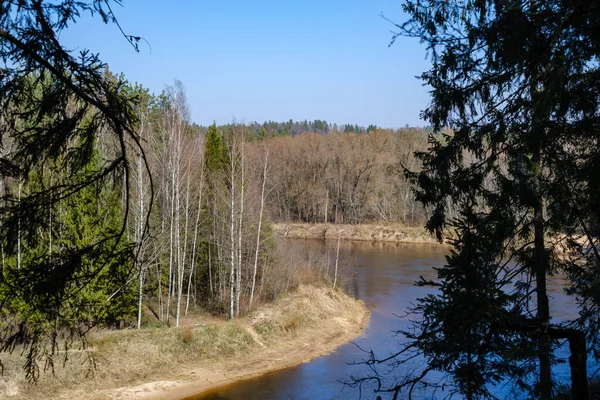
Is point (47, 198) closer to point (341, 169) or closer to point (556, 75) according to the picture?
point (556, 75)

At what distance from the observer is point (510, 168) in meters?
7.11

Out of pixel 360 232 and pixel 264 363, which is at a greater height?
pixel 360 232

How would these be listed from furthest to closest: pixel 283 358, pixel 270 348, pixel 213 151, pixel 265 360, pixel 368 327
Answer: pixel 213 151 < pixel 368 327 < pixel 270 348 < pixel 283 358 < pixel 265 360

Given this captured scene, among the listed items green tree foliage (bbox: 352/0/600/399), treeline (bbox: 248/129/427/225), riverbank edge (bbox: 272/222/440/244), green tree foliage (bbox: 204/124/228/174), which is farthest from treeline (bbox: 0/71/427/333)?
treeline (bbox: 248/129/427/225)

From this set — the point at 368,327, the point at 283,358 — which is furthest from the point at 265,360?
the point at 368,327

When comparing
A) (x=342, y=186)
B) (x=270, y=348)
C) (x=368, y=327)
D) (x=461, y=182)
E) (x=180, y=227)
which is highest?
(x=342, y=186)

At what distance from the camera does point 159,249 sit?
1938 centimetres

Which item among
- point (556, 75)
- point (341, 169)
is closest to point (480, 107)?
point (556, 75)

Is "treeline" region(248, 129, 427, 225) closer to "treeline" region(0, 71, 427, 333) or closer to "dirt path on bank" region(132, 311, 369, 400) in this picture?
"treeline" region(0, 71, 427, 333)

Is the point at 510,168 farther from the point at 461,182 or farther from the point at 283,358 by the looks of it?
the point at 283,358

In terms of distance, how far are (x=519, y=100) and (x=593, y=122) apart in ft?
2.70

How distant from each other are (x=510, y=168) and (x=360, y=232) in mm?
40461

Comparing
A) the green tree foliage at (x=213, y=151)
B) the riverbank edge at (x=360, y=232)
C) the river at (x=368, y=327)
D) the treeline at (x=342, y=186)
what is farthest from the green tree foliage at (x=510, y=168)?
the treeline at (x=342, y=186)

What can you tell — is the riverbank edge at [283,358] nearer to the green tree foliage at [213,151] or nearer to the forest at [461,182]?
the forest at [461,182]
